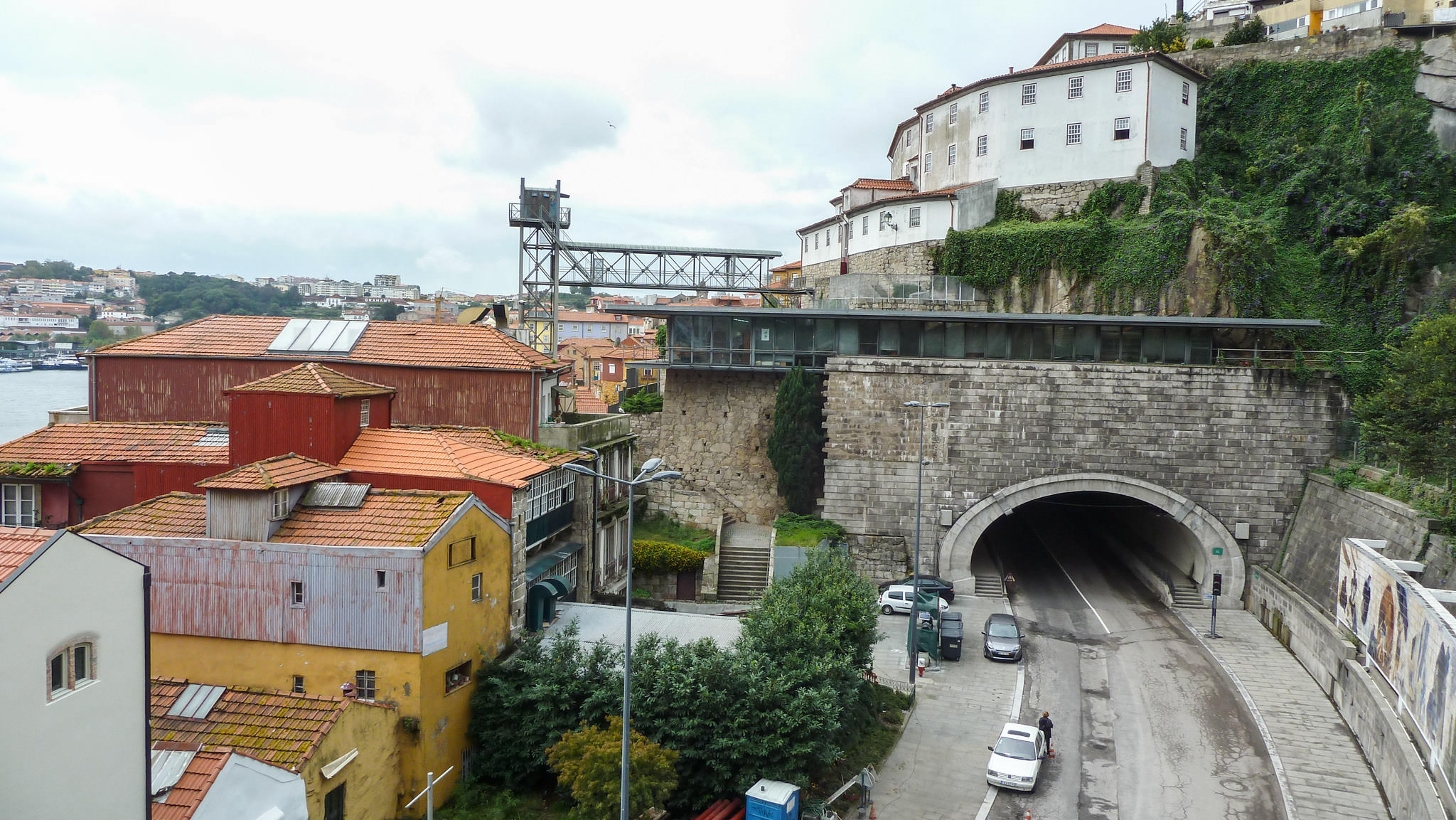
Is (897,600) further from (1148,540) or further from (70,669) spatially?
(70,669)

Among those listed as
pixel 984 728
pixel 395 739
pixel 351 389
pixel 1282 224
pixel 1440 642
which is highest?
pixel 1282 224

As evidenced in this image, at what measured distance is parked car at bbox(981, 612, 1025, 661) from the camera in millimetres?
25359

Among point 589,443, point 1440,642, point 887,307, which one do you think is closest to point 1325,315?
point 887,307

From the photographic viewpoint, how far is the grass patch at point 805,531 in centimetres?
3080

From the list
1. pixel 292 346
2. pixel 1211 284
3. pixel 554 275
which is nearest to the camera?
pixel 292 346

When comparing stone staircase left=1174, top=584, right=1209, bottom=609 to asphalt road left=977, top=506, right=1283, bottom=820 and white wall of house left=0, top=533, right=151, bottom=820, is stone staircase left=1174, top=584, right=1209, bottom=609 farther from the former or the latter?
white wall of house left=0, top=533, right=151, bottom=820

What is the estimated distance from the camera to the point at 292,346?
90.7 feet

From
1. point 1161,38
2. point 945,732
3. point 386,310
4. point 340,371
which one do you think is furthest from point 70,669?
point 386,310

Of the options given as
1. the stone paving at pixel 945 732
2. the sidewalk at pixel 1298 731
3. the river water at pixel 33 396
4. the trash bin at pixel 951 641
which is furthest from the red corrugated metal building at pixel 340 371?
the sidewalk at pixel 1298 731

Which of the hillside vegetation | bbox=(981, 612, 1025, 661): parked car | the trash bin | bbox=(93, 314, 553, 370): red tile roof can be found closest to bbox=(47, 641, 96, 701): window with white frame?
bbox=(93, 314, 553, 370): red tile roof

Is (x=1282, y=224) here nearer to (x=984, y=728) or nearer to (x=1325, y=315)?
(x=1325, y=315)

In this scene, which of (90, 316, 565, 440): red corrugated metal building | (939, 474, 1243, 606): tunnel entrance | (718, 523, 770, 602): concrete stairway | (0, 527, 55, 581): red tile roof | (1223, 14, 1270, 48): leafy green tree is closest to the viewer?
(0, 527, 55, 581): red tile roof

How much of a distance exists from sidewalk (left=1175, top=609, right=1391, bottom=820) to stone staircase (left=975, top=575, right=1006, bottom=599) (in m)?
6.08

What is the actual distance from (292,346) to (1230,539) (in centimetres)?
3174
